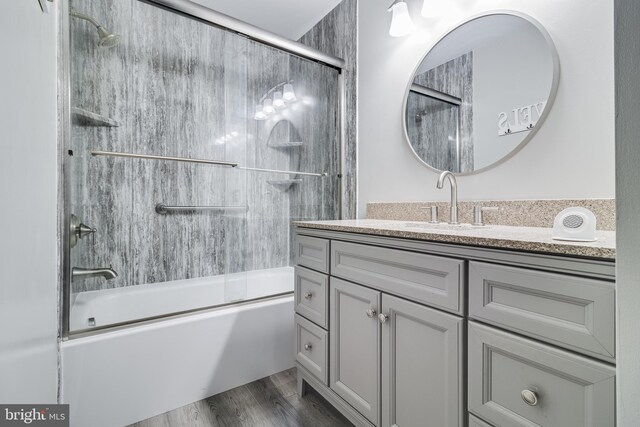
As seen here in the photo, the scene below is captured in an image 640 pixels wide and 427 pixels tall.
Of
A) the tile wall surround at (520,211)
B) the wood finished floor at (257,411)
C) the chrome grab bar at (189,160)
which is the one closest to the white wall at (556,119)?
the tile wall surround at (520,211)

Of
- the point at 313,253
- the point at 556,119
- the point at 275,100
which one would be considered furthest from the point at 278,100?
the point at 556,119

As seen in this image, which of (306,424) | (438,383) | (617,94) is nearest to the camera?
(617,94)

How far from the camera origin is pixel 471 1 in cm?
141

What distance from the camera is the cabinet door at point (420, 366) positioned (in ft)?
2.84

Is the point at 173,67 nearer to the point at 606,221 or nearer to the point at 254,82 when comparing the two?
the point at 254,82

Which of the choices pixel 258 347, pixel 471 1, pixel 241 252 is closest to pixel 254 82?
pixel 241 252

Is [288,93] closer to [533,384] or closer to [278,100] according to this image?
[278,100]

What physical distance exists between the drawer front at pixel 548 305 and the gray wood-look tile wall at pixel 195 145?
1413 mm

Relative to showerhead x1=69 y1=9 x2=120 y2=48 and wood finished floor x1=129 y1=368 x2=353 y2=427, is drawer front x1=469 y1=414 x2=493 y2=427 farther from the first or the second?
showerhead x1=69 y1=9 x2=120 y2=48

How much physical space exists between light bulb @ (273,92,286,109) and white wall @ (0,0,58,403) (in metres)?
1.12

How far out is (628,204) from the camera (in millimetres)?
332

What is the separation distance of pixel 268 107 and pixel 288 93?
0.18 metres

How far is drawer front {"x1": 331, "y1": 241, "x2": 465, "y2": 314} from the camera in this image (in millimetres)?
875

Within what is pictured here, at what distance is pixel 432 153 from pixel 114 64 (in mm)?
1969
